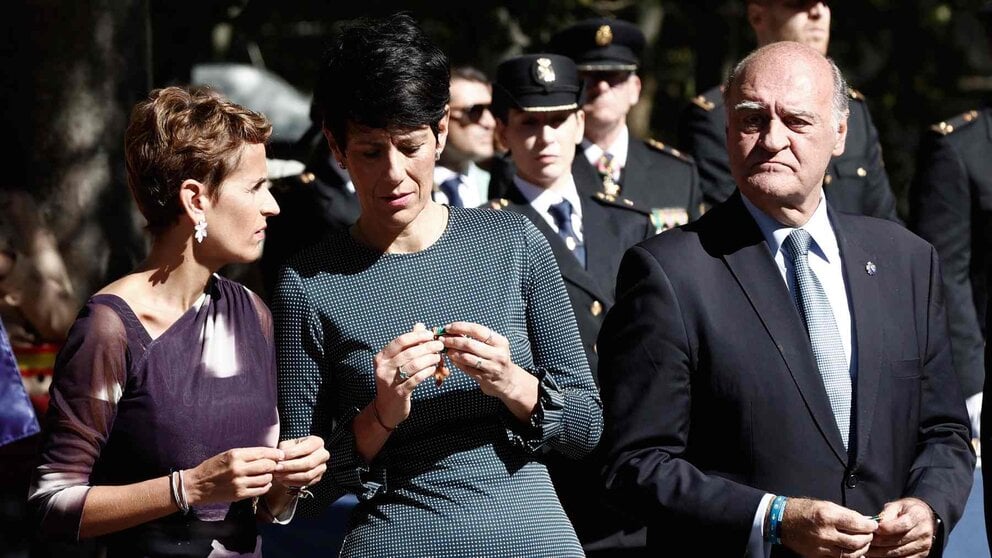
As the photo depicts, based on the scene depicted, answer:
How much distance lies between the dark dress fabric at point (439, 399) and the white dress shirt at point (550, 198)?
59.8 inches

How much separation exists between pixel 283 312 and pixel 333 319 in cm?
13

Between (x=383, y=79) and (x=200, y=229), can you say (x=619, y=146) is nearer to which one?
(x=383, y=79)

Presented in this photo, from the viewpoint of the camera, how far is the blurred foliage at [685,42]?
10.1 m

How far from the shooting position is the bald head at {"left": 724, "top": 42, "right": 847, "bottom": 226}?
3.59 metres

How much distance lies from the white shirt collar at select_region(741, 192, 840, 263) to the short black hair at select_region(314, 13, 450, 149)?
81cm

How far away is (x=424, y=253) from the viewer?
3613 millimetres

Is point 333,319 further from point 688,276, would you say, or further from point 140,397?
point 688,276

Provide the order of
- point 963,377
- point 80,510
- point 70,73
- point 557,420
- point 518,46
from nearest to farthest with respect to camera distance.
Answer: point 80,510, point 557,420, point 963,377, point 70,73, point 518,46

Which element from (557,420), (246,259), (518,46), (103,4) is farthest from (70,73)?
(518,46)

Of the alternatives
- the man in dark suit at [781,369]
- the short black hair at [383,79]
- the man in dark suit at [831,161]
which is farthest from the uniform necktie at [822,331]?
the man in dark suit at [831,161]

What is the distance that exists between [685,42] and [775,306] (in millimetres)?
9189

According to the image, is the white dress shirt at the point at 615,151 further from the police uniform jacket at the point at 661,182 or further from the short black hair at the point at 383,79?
the short black hair at the point at 383,79

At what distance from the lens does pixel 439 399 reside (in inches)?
138

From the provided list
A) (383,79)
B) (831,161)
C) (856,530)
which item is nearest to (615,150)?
(831,161)
